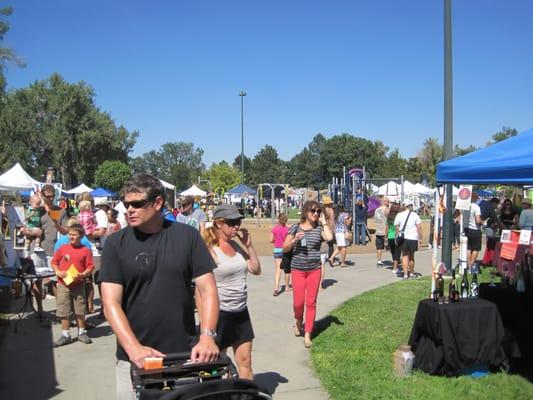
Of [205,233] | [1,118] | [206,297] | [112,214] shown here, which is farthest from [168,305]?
[1,118]

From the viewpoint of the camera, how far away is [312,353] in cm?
664

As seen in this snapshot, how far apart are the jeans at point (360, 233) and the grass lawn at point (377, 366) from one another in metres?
11.3

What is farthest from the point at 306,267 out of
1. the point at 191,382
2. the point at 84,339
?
the point at 191,382

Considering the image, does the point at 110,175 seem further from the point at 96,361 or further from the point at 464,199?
the point at 96,361

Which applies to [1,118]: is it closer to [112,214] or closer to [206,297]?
[112,214]

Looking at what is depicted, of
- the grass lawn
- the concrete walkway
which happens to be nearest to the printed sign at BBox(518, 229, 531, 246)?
the grass lawn

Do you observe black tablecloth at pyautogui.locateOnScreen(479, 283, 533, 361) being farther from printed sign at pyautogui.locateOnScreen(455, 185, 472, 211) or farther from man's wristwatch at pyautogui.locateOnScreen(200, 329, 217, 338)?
printed sign at pyautogui.locateOnScreen(455, 185, 472, 211)

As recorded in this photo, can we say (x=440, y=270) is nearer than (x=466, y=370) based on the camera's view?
No

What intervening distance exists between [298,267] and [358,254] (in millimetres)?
11041

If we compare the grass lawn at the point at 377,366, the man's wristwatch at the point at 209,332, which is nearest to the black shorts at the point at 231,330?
the grass lawn at the point at 377,366

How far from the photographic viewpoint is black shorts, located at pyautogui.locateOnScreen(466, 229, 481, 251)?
44.3ft

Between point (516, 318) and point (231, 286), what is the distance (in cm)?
335

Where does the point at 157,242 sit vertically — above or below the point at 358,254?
above

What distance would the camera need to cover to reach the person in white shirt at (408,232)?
479 inches
